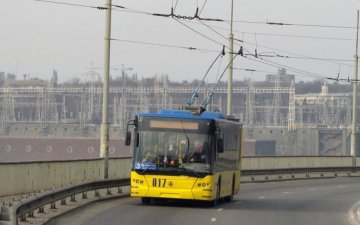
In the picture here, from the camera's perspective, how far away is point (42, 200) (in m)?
20.9

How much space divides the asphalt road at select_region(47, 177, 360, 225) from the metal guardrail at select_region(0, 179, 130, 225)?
58 cm

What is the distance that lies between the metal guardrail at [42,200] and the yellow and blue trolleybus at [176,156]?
175 cm

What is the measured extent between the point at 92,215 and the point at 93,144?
10973cm

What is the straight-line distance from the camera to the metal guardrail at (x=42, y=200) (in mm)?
16016

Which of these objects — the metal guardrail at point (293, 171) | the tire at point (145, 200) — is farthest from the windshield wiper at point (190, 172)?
the metal guardrail at point (293, 171)

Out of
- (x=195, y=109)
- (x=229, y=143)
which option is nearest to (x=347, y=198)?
(x=229, y=143)

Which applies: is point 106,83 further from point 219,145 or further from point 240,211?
point 240,211

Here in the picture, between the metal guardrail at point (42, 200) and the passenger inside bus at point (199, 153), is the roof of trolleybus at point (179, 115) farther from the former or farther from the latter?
the metal guardrail at point (42, 200)

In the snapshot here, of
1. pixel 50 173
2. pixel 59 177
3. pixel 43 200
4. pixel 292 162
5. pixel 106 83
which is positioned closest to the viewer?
pixel 43 200

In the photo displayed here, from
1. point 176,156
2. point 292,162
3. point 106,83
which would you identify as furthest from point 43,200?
point 292,162

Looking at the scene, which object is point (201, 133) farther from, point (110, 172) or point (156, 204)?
point (110, 172)

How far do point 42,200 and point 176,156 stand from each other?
4.93 meters

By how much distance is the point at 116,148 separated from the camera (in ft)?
408

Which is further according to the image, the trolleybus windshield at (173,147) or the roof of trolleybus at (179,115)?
the roof of trolleybus at (179,115)
